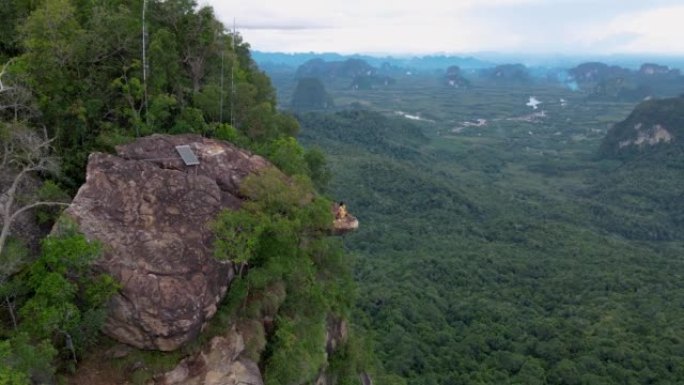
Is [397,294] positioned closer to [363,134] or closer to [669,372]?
[669,372]

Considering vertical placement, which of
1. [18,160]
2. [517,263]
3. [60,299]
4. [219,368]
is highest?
[18,160]

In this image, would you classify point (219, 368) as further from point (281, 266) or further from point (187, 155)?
point (187, 155)

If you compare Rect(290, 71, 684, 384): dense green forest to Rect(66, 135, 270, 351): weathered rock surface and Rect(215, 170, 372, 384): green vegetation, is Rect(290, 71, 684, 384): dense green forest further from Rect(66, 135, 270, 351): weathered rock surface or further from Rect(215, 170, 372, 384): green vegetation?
Rect(66, 135, 270, 351): weathered rock surface

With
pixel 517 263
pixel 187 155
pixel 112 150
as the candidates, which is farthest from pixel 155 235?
pixel 517 263

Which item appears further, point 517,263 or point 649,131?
point 649,131

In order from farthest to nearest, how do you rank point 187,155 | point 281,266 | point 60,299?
point 187,155 < point 281,266 < point 60,299

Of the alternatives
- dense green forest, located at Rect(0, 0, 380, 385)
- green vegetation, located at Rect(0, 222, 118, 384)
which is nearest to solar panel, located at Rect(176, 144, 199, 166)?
dense green forest, located at Rect(0, 0, 380, 385)

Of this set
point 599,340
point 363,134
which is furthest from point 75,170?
point 363,134
